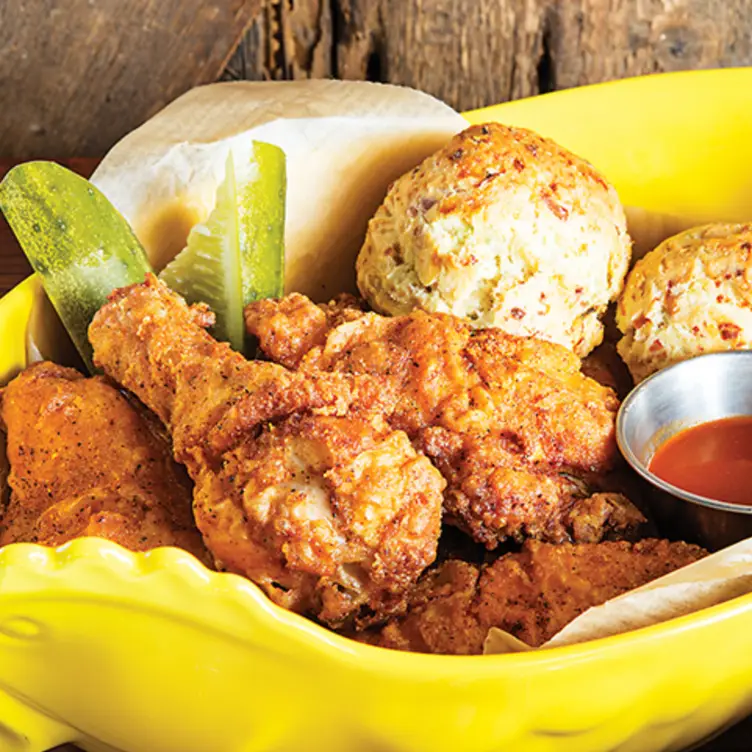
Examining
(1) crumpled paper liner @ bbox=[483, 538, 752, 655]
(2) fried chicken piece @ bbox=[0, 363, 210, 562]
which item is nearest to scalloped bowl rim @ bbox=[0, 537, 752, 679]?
(1) crumpled paper liner @ bbox=[483, 538, 752, 655]

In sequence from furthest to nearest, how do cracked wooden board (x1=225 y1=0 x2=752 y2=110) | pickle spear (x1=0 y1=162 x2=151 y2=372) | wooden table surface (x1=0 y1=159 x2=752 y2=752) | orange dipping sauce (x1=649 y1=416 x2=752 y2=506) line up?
cracked wooden board (x1=225 y1=0 x2=752 y2=110), wooden table surface (x1=0 y1=159 x2=752 y2=752), pickle spear (x1=0 y1=162 x2=151 y2=372), orange dipping sauce (x1=649 y1=416 x2=752 y2=506)

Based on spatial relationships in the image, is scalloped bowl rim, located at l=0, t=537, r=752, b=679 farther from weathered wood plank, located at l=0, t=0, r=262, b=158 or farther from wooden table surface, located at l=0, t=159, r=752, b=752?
weathered wood plank, located at l=0, t=0, r=262, b=158

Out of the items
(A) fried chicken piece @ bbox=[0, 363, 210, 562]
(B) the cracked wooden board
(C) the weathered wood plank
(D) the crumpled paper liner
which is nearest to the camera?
(D) the crumpled paper liner

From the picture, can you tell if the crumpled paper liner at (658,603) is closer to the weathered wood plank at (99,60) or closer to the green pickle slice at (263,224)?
the green pickle slice at (263,224)

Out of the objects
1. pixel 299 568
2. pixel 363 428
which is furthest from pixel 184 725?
pixel 363 428

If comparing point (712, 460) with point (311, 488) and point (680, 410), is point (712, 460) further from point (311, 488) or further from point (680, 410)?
point (311, 488)

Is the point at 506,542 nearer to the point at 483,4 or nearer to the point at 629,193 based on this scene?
the point at 629,193

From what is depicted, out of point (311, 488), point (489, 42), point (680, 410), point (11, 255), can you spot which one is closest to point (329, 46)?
point (489, 42)

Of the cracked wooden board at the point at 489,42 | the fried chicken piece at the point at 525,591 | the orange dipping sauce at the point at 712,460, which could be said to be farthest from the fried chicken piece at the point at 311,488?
the cracked wooden board at the point at 489,42
